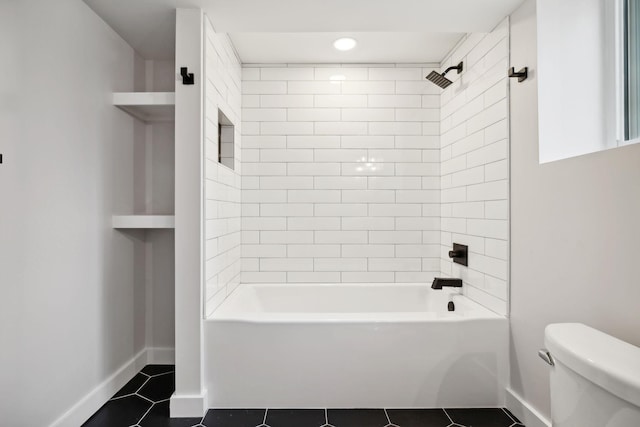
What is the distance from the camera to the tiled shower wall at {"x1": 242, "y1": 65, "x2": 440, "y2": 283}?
2619mm

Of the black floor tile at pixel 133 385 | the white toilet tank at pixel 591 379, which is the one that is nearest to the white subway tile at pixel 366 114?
the white toilet tank at pixel 591 379

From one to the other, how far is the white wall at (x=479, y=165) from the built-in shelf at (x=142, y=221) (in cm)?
183

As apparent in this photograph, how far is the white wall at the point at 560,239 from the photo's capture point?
1192 mm

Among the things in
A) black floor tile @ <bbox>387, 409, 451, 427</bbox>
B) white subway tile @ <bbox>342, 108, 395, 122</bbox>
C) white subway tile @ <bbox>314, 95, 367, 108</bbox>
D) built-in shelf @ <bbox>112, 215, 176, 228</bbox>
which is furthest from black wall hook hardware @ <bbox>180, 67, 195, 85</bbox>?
black floor tile @ <bbox>387, 409, 451, 427</bbox>

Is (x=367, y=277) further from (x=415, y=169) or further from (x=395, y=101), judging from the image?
(x=395, y=101)

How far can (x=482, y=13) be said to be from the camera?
179cm

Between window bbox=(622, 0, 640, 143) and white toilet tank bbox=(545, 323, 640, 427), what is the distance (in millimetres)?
875

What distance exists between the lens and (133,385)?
2076 millimetres

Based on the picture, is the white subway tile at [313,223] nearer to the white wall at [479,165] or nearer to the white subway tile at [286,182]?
the white subway tile at [286,182]

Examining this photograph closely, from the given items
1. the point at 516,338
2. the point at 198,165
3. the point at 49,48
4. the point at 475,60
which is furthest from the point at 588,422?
the point at 49,48

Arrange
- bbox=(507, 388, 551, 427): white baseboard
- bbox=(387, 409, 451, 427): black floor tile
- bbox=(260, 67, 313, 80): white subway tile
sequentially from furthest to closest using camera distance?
1. bbox=(260, 67, 313, 80): white subway tile
2. bbox=(387, 409, 451, 427): black floor tile
3. bbox=(507, 388, 551, 427): white baseboard

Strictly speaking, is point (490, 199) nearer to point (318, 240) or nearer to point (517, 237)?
point (517, 237)

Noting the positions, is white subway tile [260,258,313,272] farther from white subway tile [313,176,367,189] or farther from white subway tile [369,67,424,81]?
white subway tile [369,67,424,81]

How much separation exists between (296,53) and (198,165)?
4.06 feet
